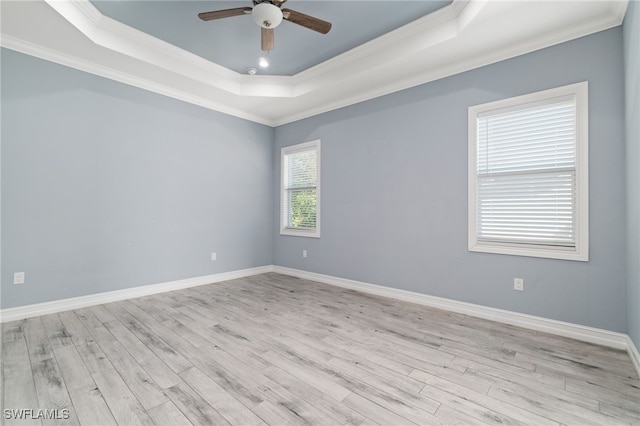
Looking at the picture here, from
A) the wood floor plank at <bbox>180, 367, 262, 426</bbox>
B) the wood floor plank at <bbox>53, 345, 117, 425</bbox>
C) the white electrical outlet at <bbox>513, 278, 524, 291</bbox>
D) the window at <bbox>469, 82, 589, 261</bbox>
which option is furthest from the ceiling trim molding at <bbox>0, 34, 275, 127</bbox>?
the white electrical outlet at <bbox>513, 278, 524, 291</bbox>

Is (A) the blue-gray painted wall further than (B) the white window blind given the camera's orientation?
No

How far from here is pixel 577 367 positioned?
2039 millimetres

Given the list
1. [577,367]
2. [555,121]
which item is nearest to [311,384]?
[577,367]

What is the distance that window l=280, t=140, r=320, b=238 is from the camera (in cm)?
478

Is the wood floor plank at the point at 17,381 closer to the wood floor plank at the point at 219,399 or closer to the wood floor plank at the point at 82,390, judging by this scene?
the wood floor plank at the point at 82,390

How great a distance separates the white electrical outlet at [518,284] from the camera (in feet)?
9.13

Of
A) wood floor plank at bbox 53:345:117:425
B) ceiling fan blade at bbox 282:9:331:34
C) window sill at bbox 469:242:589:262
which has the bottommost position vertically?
wood floor plank at bbox 53:345:117:425

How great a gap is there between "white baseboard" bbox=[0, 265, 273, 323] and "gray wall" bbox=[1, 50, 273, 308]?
72 millimetres

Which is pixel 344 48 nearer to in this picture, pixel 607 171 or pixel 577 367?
pixel 607 171

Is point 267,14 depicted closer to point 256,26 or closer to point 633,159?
point 256,26

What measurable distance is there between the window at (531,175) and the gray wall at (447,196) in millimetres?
90

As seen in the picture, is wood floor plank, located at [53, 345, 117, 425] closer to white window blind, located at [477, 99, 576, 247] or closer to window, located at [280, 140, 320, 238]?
window, located at [280, 140, 320, 238]

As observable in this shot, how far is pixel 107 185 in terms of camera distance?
11.3ft

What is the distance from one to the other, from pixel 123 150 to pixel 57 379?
270 centimetres
